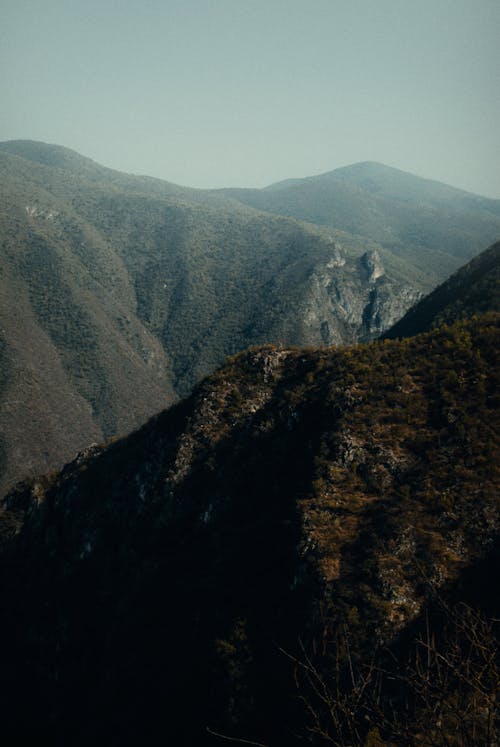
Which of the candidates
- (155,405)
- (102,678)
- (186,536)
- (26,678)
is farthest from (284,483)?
(155,405)

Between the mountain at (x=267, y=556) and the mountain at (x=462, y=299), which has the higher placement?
the mountain at (x=462, y=299)

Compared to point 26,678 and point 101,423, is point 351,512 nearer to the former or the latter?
point 26,678

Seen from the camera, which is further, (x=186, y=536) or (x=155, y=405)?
(x=155, y=405)

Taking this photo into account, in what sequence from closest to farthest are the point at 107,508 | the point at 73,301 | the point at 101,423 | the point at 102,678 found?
the point at 102,678 < the point at 107,508 < the point at 101,423 < the point at 73,301

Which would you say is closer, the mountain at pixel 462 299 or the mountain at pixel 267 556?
the mountain at pixel 267 556

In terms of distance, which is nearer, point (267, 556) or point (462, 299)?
point (267, 556)
